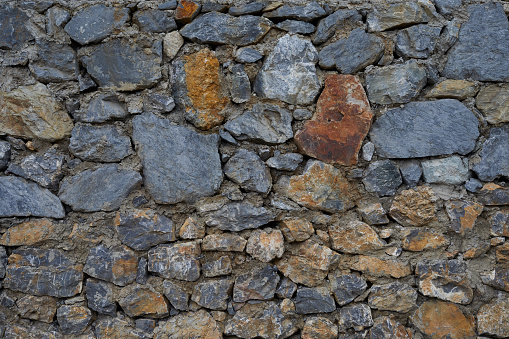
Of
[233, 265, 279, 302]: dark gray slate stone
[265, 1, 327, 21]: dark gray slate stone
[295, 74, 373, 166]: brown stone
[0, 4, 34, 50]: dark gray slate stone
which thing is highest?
[0, 4, 34, 50]: dark gray slate stone

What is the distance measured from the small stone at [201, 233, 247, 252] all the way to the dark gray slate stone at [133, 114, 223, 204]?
0.72 ft

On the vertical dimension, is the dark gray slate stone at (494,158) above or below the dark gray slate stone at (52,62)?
below

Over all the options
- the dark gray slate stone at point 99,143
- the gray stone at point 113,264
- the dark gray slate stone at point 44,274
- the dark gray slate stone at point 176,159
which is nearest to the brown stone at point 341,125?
the dark gray slate stone at point 176,159

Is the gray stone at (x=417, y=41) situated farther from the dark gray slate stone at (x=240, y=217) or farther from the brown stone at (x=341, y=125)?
the dark gray slate stone at (x=240, y=217)

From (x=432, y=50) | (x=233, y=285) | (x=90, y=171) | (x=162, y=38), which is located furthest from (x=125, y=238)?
(x=432, y=50)

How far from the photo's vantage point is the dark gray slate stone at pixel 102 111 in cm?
178

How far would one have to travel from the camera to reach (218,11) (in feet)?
5.82

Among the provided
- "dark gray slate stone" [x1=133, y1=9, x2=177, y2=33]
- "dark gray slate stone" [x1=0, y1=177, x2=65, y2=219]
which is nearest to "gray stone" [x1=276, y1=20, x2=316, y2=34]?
"dark gray slate stone" [x1=133, y1=9, x2=177, y2=33]

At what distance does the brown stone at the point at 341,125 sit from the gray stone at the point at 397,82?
2.5 inches

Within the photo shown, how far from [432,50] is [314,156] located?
0.76 meters

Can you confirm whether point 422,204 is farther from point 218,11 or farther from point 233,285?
point 218,11

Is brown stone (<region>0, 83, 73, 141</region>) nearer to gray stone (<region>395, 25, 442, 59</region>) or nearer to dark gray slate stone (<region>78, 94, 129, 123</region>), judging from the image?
dark gray slate stone (<region>78, 94, 129, 123</region>)

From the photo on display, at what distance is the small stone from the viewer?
1.77 metres

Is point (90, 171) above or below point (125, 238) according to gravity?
above
